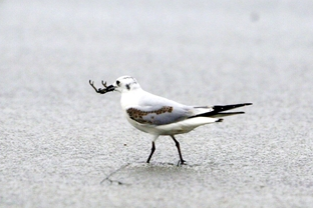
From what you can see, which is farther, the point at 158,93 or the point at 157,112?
the point at 158,93

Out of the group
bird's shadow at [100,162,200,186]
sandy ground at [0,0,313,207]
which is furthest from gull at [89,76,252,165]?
sandy ground at [0,0,313,207]

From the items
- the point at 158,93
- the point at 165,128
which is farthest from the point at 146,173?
the point at 158,93

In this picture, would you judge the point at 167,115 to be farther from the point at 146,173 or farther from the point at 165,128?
the point at 146,173

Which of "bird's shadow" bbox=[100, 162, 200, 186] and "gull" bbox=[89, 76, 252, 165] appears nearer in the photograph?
"bird's shadow" bbox=[100, 162, 200, 186]

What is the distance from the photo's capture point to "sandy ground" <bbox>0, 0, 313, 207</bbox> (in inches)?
192

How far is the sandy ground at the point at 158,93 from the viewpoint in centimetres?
488

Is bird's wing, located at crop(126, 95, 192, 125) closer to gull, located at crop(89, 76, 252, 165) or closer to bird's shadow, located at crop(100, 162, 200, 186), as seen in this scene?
gull, located at crop(89, 76, 252, 165)

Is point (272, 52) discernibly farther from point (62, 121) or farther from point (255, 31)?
point (62, 121)

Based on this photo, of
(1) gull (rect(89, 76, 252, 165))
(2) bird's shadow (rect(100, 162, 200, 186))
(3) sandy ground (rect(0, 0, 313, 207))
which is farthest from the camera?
(1) gull (rect(89, 76, 252, 165))

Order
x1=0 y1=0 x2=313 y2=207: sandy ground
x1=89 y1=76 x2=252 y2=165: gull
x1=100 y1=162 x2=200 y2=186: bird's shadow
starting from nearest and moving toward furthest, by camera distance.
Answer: x1=0 y1=0 x2=313 y2=207: sandy ground, x1=100 y1=162 x2=200 y2=186: bird's shadow, x1=89 y1=76 x2=252 y2=165: gull

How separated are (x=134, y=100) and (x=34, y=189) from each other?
1211mm

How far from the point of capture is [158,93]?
897 centimetres

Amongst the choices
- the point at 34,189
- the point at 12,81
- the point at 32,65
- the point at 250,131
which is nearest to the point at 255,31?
the point at 32,65

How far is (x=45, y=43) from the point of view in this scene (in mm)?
12430
